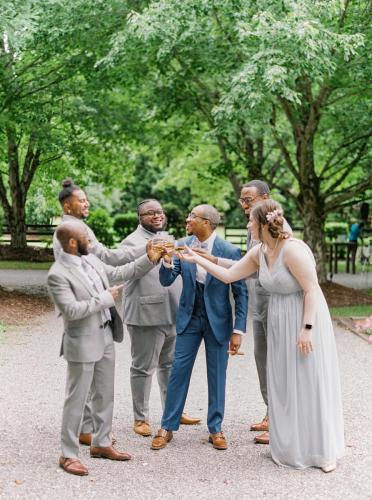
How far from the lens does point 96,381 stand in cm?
559

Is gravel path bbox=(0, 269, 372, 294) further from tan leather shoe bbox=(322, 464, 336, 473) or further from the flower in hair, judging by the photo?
tan leather shoe bbox=(322, 464, 336, 473)

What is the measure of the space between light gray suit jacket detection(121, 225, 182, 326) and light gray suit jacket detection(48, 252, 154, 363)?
32.8 inches

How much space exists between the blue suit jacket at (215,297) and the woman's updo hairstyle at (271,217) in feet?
2.07

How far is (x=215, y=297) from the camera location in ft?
19.9

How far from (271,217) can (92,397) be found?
1873 millimetres

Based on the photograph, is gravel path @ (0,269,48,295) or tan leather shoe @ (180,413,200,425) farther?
gravel path @ (0,269,48,295)

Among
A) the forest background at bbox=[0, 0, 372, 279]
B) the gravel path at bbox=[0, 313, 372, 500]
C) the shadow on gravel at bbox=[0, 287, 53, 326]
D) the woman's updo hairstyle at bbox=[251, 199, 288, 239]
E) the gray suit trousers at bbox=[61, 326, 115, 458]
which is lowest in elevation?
the shadow on gravel at bbox=[0, 287, 53, 326]

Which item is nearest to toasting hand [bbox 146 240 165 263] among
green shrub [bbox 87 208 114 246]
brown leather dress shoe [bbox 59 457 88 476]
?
brown leather dress shoe [bbox 59 457 88 476]

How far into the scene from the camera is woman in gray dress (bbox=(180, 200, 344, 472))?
5.52 metres

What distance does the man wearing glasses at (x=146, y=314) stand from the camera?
20.9 ft

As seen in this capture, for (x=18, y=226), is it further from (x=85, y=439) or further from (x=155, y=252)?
(x=155, y=252)

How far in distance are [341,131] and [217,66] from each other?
5.40 m

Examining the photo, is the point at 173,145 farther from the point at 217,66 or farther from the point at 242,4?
the point at 242,4

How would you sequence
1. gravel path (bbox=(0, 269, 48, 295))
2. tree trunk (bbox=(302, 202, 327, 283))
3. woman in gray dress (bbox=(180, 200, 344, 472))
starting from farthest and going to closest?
tree trunk (bbox=(302, 202, 327, 283)) → gravel path (bbox=(0, 269, 48, 295)) → woman in gray dress (bbox=(180, 200, 344, 472))
